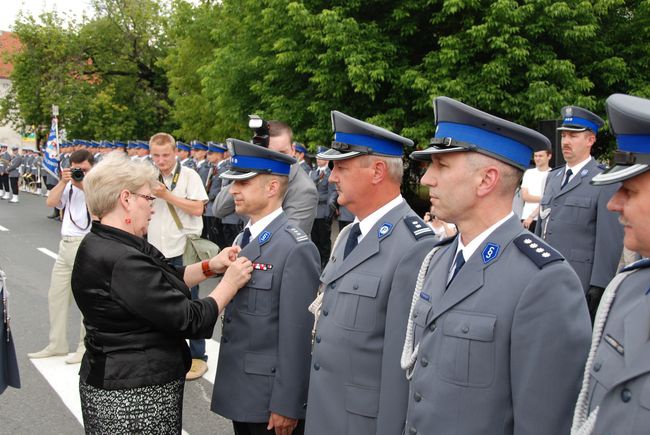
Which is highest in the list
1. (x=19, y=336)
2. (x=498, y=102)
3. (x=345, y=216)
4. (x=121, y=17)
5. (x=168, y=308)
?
(x=121, y=17)

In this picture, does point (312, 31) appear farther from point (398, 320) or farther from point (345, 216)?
point (398, 320)

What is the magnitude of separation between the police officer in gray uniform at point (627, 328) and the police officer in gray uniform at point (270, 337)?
1590 mm

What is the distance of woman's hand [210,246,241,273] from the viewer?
3.41 meters

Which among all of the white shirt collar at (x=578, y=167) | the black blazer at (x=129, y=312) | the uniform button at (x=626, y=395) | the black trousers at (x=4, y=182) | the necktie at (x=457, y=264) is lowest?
the black trousers at (x=4, y=182)

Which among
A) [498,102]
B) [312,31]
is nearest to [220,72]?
[312,31]

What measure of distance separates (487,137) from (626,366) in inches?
35.1

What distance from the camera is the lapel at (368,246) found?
278cm

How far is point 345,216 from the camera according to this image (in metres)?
11.4

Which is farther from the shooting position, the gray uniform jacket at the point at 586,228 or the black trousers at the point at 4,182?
the black trousers at the point at 4,182

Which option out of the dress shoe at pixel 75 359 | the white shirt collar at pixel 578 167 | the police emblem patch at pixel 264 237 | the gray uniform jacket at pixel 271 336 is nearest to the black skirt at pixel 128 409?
the gray uniform jacket at pixel 271 336

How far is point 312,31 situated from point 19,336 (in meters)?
10.2

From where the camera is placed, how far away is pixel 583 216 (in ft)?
16.8

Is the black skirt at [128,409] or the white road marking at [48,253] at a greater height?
the black skirt at [128,409]

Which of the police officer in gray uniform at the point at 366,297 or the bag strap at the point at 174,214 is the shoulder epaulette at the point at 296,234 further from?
the bag strap at the point at 174,214
